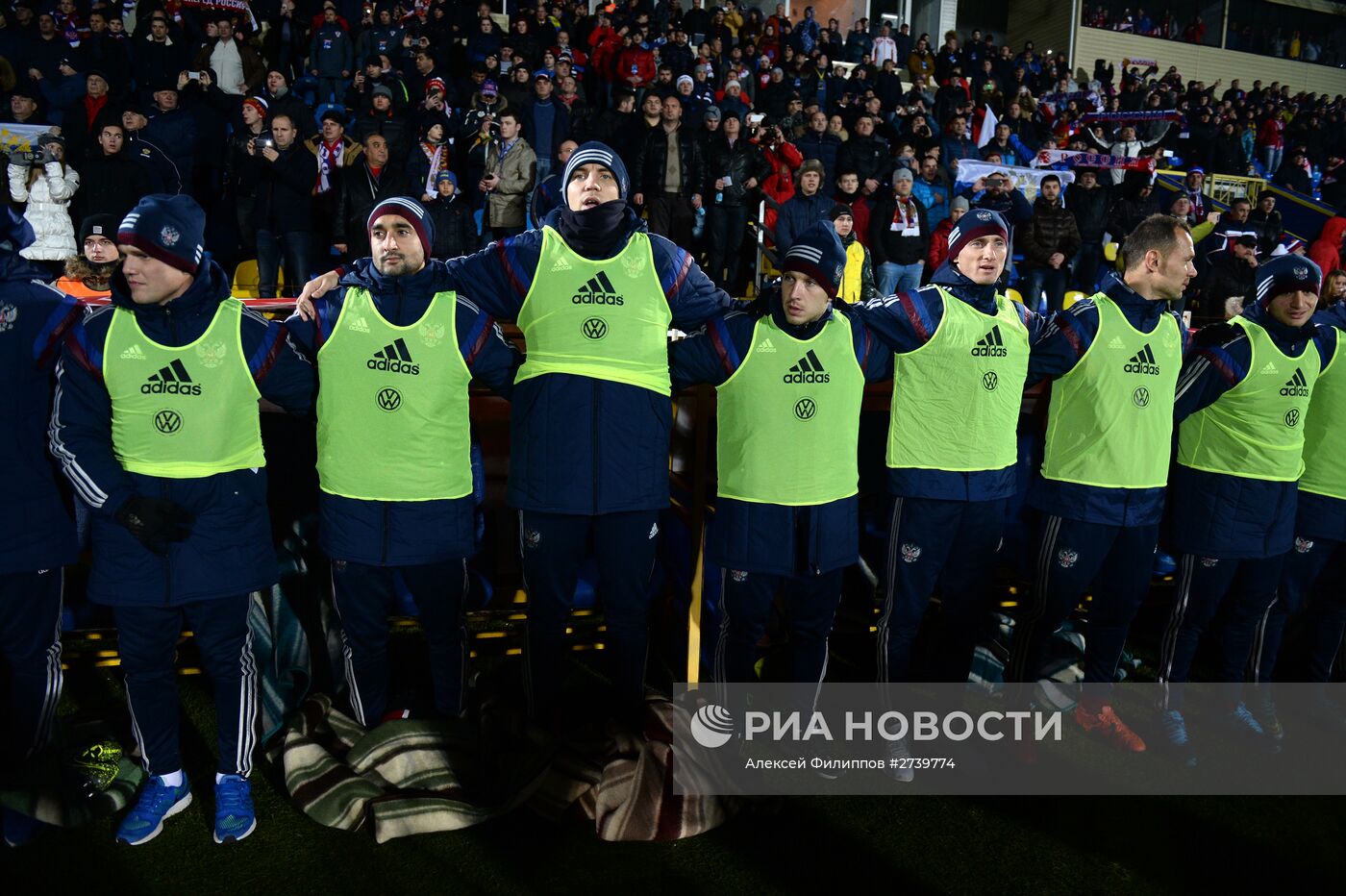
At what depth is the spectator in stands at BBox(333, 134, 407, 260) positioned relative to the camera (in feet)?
27.9

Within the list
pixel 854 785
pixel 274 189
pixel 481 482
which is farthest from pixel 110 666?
pixel 274 189

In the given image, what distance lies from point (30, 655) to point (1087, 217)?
11.5 metres

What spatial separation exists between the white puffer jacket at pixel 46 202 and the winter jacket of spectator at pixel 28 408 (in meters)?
5.89

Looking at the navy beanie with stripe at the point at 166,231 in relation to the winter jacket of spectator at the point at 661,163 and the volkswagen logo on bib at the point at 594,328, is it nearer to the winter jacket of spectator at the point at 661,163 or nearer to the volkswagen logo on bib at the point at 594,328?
the volkswagen logo on bib at the point at 594,328

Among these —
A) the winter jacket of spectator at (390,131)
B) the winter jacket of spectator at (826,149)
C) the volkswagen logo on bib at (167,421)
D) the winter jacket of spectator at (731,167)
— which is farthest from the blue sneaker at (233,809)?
the winter jacket of spectator at (826,149)

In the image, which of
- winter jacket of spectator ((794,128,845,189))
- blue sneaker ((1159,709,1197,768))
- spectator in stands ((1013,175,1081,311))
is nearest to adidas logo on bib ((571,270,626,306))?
blue sneaker ((1159,709,1197,768))

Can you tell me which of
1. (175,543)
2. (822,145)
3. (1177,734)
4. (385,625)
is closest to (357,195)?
(822,145)

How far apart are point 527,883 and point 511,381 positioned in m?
1.73

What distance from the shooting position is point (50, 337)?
Answer: 10.1 ft

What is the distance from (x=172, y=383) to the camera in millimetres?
2967

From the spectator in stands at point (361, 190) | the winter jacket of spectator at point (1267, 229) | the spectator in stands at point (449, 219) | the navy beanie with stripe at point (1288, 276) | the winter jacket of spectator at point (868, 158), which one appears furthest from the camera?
the winter jacket of spectator at point (1267, 229)

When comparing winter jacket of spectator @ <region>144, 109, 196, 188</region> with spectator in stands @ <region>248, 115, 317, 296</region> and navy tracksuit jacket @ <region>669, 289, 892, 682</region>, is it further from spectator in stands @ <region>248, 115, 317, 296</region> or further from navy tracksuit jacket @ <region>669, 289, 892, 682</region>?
navy tracksuit jacket @ <region>669, 289, 892, 682</region>

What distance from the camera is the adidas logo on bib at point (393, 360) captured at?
322 cm

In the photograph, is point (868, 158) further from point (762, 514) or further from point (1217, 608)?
point (762, 514)
